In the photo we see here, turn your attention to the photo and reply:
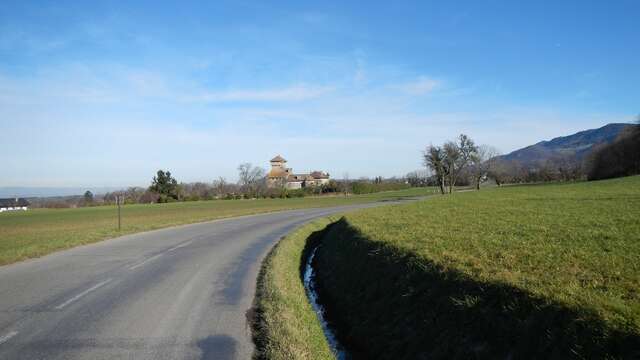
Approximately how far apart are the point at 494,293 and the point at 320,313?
492 centimetres

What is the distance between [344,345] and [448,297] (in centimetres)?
230

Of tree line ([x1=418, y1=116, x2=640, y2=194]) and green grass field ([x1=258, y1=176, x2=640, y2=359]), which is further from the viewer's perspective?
tree line ([x1=418, y1=116, x2=640, y2=194])

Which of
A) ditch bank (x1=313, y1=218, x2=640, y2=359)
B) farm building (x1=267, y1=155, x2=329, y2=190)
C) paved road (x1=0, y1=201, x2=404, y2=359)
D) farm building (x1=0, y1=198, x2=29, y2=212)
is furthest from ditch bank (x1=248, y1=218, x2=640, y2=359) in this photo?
farm building (x1=267, y1=155, x2=329, y2=190)

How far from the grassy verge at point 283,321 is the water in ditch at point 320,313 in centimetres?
37

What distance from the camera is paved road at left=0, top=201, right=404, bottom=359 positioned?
22.5ft

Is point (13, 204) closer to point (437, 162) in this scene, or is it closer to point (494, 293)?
point (437, 162)

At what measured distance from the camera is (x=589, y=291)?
6.88 metres

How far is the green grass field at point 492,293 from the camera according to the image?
5.75m

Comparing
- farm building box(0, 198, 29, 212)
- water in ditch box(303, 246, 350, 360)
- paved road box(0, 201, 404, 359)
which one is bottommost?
water in ditch box(303, 246, 350, 360)

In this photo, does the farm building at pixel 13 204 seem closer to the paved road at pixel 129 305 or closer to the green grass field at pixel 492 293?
the paved road at pixel 129 305

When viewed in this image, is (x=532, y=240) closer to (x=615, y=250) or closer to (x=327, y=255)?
(x=615, y=250)

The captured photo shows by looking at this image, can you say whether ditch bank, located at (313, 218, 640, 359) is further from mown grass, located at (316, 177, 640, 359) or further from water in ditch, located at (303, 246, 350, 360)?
water in ditch, located at (303, 246, 350, 360)

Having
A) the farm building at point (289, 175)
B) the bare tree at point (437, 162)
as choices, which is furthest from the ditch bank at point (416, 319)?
the farm building at point (289, 175)

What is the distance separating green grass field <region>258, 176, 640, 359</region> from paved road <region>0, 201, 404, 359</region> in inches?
56.3
